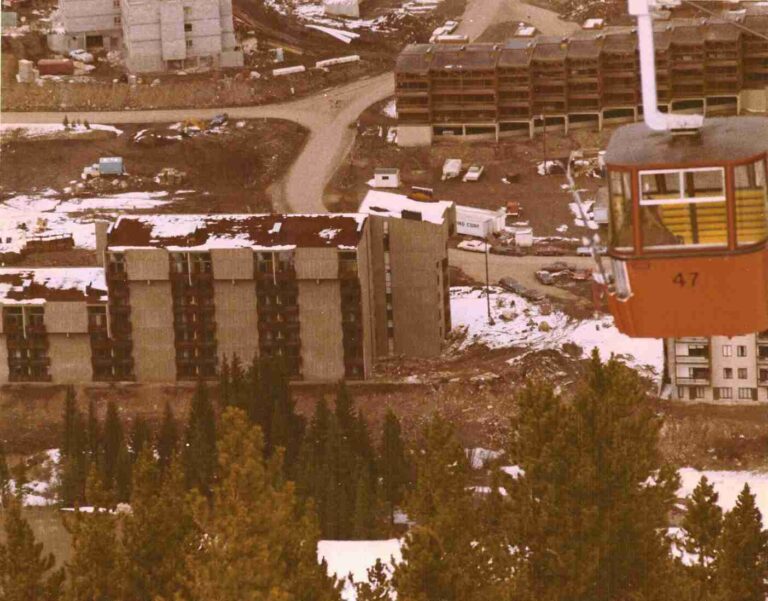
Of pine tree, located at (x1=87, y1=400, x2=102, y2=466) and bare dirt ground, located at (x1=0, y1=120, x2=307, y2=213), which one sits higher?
bare dirt ground, located at (x1=0, y1=120, x2=307, y2=213)

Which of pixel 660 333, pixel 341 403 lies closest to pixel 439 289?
pixel 341 403

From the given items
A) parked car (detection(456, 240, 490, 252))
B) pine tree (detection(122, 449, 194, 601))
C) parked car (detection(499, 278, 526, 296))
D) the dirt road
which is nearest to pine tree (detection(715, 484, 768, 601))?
pine tree (detection(122, 449, 194, 601))

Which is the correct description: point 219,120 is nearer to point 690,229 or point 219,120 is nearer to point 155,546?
point 155,546

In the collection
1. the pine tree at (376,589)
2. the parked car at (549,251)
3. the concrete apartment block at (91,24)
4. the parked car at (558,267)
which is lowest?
the pine tree at (376,589)

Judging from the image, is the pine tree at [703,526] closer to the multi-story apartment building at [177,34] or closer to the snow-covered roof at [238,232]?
the snow-covered roof at [238,232]

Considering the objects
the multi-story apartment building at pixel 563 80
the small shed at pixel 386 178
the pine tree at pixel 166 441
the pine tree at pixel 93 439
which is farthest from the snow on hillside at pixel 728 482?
the multi-story apartment building at pixel 563 80

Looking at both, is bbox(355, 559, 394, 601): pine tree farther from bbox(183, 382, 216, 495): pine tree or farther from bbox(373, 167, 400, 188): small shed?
bbox(373, 167, 400, 188): small shed

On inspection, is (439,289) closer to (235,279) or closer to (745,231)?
(235,279)
